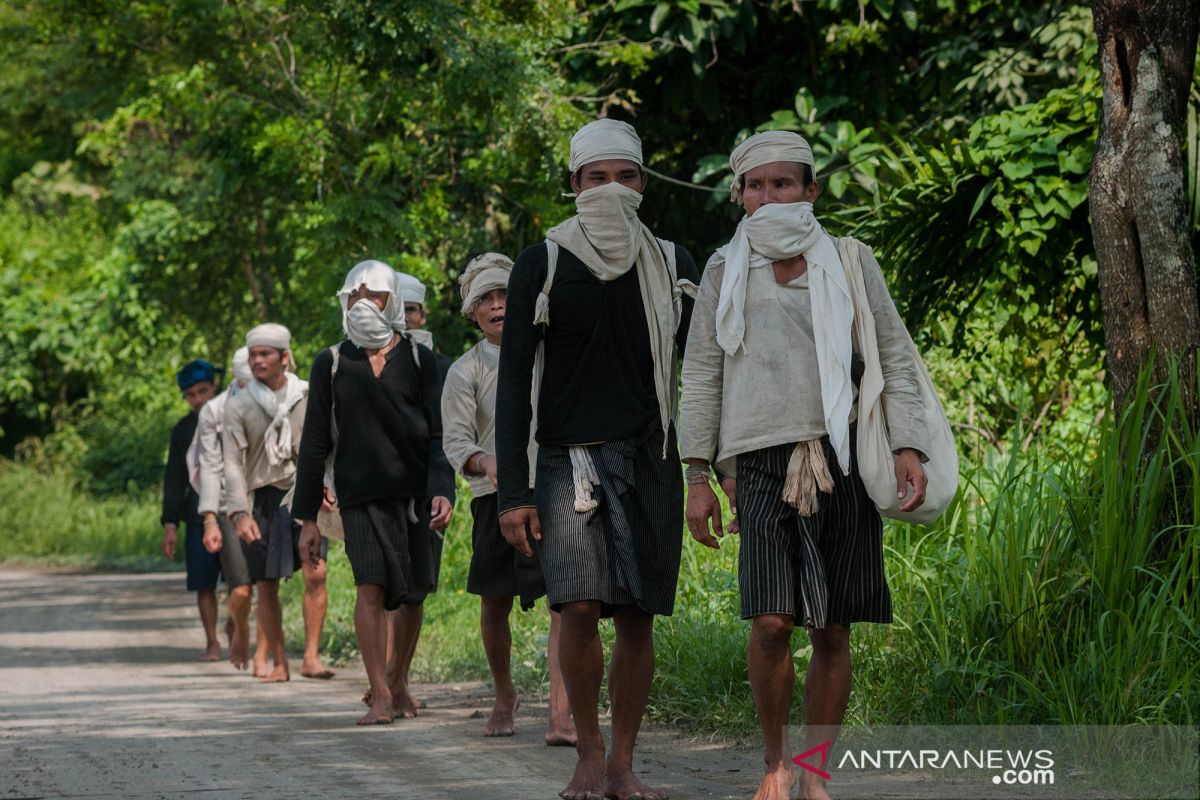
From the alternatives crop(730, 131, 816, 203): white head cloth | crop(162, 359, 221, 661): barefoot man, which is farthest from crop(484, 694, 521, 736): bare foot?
crop(162, 359, 221, 661): barefoot man

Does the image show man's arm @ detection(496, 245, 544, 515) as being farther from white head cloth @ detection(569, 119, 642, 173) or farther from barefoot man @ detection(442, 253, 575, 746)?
barefoot man @ detection(442, 253, 575, 746)

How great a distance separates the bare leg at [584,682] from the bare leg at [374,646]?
8.66 feet

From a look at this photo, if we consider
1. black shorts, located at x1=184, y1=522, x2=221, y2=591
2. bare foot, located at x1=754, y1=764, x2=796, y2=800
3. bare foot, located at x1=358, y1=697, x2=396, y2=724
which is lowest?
bare foot, located at x1=358, y1=697, x2=396, y2=724

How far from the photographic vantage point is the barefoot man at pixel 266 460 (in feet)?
36.3

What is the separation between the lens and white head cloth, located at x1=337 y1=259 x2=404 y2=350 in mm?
8656

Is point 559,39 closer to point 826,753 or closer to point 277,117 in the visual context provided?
point 277,117

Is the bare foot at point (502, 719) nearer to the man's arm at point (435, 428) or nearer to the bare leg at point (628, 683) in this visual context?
the man's arm at point (435, 428)

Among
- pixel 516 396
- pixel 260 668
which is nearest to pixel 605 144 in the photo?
pixel 516 396

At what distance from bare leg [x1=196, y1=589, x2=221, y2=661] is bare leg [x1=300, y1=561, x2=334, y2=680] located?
6.07 feet

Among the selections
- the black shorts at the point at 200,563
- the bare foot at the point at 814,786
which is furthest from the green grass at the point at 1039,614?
the black shorts at the point at 200,563

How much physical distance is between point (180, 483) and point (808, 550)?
8.65 m

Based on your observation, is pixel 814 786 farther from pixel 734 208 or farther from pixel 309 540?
pixel 734 208

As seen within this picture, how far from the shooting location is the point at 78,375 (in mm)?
31172

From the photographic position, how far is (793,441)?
5.38 metres
